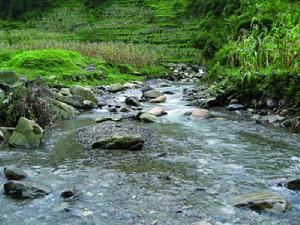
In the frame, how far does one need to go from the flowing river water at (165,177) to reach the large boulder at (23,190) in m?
0.16

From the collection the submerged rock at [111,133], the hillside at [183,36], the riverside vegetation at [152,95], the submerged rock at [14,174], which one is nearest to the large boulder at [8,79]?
the riverside vegetation at [152,95]

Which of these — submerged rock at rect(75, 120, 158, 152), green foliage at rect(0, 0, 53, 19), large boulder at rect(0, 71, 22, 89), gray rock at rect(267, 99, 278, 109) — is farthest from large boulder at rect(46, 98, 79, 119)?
green foliage at rect(0, 0, 53, 19)

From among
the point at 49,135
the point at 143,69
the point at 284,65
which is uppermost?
the point at 284,65

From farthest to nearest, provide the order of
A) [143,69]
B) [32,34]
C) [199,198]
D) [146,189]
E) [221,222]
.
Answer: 1. [32,34]
2. [143,69]
3. [146,189]
4. [199,198]
5. [221,222]

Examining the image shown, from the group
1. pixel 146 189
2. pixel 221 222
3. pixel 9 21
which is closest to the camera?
pixel 221 222

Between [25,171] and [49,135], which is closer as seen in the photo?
[25,171]

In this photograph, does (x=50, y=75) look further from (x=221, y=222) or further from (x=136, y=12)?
(x=136, y=12)

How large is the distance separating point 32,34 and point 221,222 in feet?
171

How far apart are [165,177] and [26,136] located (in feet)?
14.7

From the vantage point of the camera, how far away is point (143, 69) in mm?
35781

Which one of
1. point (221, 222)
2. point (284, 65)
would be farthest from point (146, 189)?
point (284, 65)

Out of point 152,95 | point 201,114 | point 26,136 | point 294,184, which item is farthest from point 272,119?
point 152,95

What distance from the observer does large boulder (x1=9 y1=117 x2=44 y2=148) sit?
10.9 m

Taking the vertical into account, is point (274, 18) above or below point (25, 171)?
above
